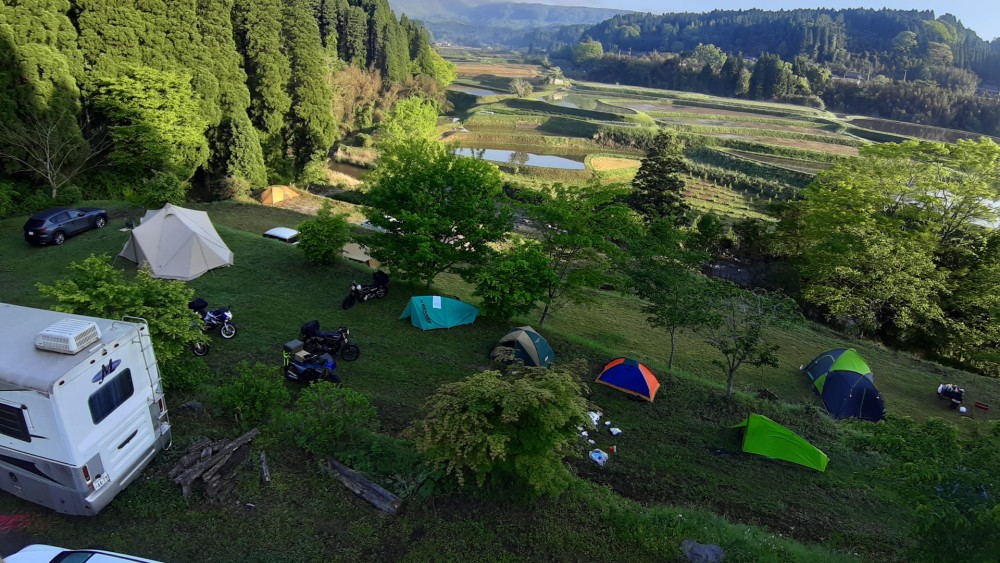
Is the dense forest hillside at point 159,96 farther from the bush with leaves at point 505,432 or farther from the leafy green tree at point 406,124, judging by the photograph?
the bush with leaves at point 505,432

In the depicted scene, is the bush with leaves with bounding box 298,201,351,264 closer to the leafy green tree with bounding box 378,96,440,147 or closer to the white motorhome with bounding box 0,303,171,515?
the white motorhome with bounding box 0,303,171,515

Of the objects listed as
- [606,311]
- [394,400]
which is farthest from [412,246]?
[606,311]

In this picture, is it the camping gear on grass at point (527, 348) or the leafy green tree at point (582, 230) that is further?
the leafy green tree at point (582, 230)

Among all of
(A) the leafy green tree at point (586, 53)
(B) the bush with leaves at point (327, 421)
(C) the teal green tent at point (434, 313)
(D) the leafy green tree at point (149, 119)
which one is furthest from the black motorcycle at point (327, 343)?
(A) the leafy green tree at point (586, 53)

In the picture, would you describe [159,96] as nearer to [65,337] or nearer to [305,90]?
[305,90]

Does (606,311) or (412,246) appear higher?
(412,246)

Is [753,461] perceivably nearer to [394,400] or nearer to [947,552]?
[947,552]

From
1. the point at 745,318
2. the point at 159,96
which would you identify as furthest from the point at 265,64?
the point at 745,318

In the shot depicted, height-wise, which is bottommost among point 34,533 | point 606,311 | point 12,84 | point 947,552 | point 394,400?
point 606,311
